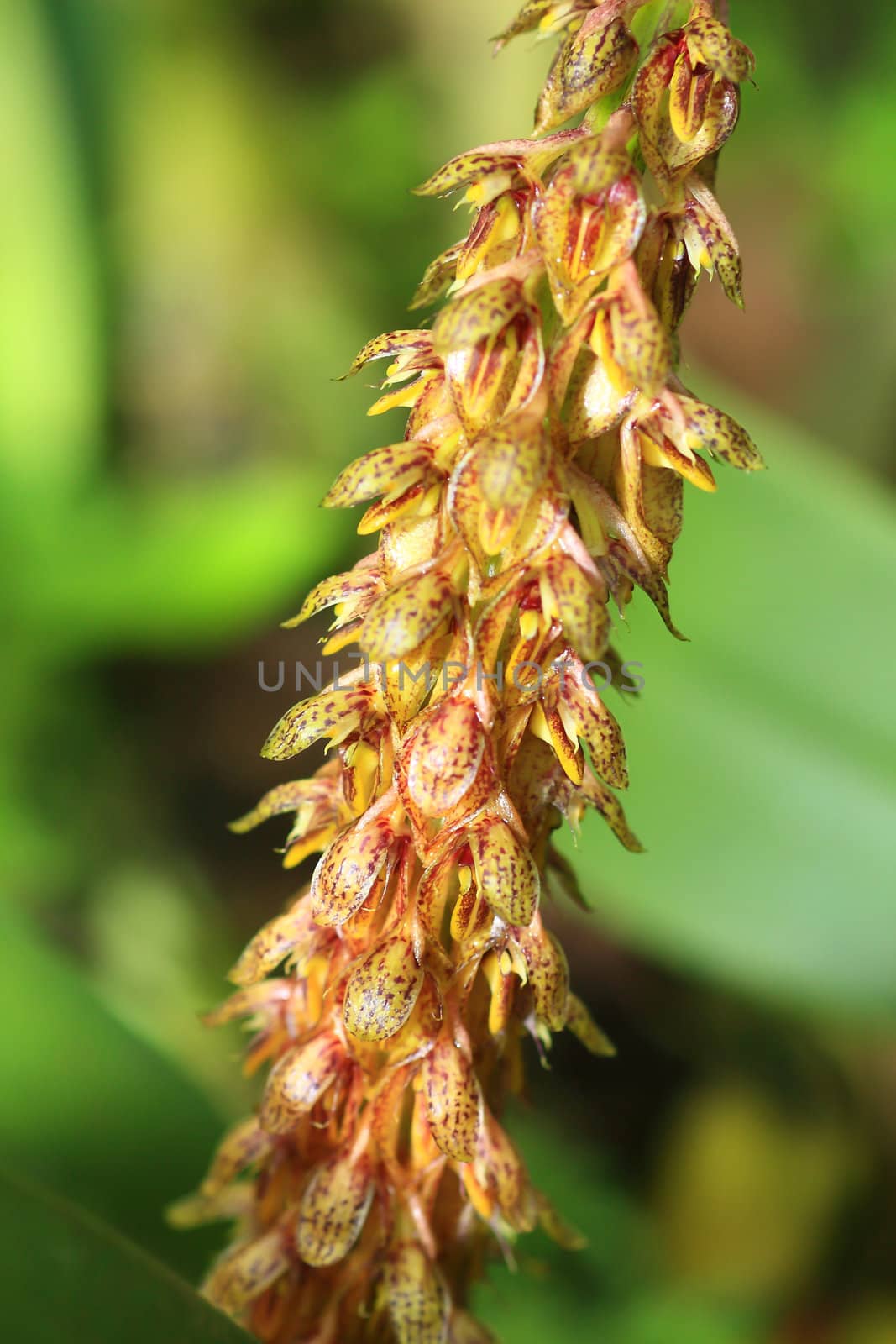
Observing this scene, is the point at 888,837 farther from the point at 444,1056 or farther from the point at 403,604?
the point at 403,604

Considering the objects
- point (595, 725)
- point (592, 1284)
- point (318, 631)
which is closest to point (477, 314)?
point (595, 725)

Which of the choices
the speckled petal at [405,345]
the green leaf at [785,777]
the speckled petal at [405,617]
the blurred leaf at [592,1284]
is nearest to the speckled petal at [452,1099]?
the speckled petal at [405,617]

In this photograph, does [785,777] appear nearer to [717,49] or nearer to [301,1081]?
[301,1081]

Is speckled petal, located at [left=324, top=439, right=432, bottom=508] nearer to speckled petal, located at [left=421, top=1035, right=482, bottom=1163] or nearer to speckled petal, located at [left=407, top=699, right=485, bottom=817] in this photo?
speckled petal, located at [left=407, top=699, right=485, bottom=817]

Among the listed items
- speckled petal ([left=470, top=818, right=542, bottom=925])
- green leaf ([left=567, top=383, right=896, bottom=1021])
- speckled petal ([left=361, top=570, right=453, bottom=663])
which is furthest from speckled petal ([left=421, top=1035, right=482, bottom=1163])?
green leaf ([left=567, top=383, right=896, bottom=1021])

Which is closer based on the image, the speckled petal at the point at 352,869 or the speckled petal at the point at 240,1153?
the speckled petal at the point at 352,869

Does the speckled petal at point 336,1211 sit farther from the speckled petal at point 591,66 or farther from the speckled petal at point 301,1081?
the speckled petal at point 591,66
